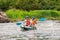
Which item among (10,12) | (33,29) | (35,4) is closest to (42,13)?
(10,12)

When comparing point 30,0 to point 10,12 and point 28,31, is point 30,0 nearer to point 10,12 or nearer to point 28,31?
point 10,12

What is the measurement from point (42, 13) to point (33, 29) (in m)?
25.1

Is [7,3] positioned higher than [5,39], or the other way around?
[7,3]

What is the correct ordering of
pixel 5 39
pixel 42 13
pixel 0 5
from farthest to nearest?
pixel 0 5 < pixel 42 13 < pixel 5 39

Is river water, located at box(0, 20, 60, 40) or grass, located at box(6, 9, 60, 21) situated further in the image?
grass, located at box(6, 9, 60, 21)

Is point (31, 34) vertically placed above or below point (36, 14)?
below

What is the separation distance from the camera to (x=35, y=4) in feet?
241

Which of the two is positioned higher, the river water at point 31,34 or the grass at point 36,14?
the grass at point 36,14

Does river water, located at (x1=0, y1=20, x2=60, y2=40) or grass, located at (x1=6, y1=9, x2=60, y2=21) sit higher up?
grass, located at (x1=6, y1=9, x2=60, y2=21)

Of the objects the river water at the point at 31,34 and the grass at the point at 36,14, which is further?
the grass at the point at 36,14

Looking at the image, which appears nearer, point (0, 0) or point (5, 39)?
point (5, 39)

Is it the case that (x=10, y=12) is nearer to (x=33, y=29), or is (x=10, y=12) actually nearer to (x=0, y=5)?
(x=0, y=5)

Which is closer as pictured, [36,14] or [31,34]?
[31,34]

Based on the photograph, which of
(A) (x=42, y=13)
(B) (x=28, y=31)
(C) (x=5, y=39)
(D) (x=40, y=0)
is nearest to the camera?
(C) (x=5, y=39)
